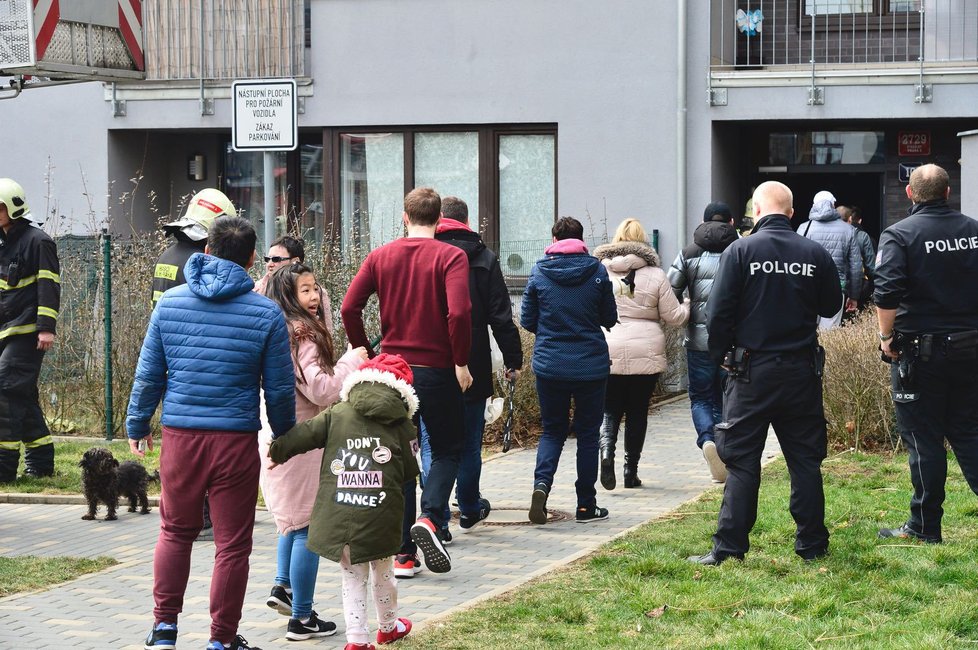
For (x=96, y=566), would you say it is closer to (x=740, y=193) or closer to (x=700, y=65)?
(x=700, y=65)

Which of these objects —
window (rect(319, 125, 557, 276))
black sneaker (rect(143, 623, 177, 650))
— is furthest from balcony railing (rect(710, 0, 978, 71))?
black sneaker (rect(143, 623, 177, 650))

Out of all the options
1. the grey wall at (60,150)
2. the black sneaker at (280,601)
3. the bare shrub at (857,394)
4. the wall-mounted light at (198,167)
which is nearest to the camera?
the black sneaker at (280,601)

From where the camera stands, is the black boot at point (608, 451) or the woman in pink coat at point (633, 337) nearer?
the woman in pink coat at point (633, 337)

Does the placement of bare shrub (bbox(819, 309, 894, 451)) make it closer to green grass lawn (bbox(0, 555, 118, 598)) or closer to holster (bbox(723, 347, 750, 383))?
holster (bbox(723, 347, 750, 383))

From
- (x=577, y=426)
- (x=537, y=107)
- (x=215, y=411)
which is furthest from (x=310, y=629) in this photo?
(x=537, y=107)

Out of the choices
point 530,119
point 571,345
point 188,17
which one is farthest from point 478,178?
point 571,345

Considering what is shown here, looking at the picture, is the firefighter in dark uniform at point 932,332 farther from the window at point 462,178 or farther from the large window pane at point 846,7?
the large window pane at point 846,7

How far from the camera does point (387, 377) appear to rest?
19.3 ft

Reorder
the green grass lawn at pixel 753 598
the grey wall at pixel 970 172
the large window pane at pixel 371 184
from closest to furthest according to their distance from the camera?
1. the green grass lawn at pixel 753 598
2. the grey wall at pixel 970 172
3. the large window pane at pixel 371 184

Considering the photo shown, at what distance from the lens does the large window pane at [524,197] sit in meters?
16.9

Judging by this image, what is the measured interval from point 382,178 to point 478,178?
1273mm

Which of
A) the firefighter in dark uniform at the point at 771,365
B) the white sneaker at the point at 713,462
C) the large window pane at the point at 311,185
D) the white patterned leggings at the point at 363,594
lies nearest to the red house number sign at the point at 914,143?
the large window pane at the point at 311,185

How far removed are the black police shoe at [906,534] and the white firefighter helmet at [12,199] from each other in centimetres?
618

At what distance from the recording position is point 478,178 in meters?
17.0
